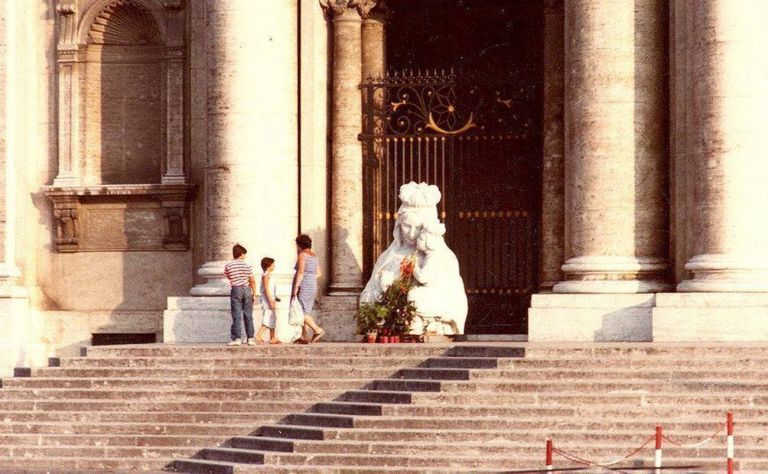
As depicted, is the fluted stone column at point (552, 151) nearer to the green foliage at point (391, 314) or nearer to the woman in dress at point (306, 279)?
the green foliage at point (391, 314)

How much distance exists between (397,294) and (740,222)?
4.88 metres

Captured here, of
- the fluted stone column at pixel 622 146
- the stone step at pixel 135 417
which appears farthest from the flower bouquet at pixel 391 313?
the stone step at pixel 135 417

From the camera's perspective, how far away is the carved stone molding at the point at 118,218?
32750mm

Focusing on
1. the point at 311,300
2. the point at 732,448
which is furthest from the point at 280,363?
the point at 732,448

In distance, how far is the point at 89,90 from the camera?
33.3 meters

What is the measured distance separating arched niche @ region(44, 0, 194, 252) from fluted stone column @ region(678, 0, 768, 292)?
893 centimetres

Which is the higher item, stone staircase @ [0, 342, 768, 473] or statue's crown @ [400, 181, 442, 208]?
statue's crown @ [400, 181, 442, 208]

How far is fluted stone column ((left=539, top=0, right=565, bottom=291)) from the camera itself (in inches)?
1239

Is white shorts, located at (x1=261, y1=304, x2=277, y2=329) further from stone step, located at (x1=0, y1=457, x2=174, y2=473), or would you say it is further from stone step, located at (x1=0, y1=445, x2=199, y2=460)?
stone step, located at (x1=0, y1=457, x2=174, y2=473)

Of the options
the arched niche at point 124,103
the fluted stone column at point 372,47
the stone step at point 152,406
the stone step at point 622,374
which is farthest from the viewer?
the arched niche at point 124,103

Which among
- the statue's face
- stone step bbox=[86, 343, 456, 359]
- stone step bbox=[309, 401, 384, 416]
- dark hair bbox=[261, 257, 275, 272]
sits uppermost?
the statue's face

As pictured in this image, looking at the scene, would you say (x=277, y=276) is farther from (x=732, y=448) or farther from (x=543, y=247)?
(x=732, y=448)

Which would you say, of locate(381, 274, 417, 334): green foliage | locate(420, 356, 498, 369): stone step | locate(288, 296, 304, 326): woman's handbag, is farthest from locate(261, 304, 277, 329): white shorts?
locate(420, 356, 498, 369): stone step

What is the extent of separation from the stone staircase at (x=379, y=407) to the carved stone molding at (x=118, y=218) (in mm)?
4537
